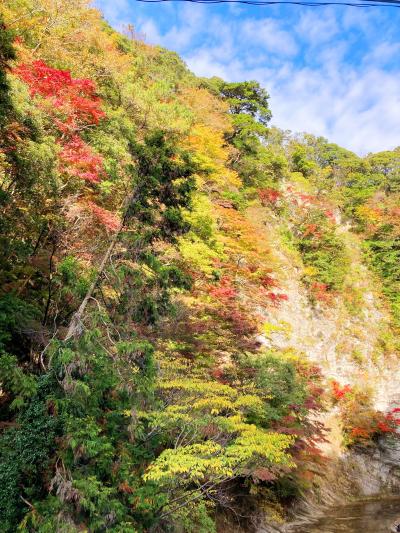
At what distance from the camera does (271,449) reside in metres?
6.59

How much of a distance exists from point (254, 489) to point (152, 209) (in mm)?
9197

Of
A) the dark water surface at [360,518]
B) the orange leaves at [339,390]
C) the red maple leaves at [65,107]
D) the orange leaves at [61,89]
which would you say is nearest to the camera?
the red maple leaves at [65,107]

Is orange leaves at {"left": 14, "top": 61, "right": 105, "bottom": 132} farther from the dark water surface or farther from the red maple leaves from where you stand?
the dark water surface

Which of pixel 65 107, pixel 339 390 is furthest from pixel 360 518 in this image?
pixel 65 107

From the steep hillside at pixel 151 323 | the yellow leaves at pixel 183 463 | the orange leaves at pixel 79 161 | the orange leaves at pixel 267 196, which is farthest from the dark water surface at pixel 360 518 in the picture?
the orange leaves at pixel 267 196

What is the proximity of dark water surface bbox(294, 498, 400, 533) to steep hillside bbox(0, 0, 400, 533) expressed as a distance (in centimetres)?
81

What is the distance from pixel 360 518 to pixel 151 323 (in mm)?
12541

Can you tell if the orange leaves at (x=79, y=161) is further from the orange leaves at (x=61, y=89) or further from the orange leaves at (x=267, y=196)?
the orange leaves at (x=267, y=196)

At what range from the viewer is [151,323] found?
8188mm

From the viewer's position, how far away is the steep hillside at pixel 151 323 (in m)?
6.55

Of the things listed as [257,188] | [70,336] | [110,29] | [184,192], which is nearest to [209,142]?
[257,188]

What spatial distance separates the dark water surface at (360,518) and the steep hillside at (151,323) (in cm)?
81

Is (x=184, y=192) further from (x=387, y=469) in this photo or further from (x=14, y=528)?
(x=387, y=469)

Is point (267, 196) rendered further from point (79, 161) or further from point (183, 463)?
point (183, 463)
